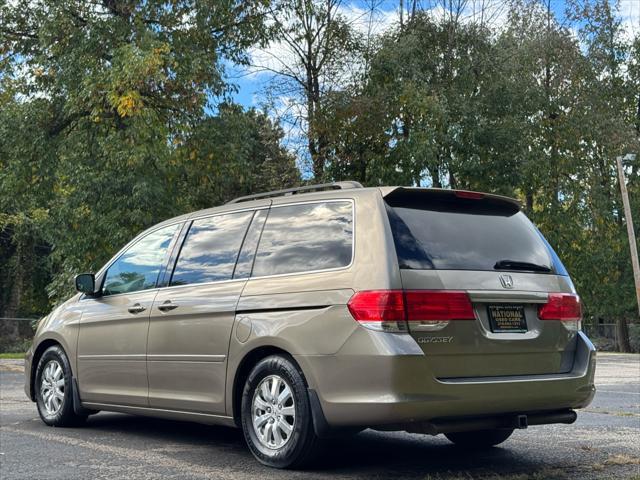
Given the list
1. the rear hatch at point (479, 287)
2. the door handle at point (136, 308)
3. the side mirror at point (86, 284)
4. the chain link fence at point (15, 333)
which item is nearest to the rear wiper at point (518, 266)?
the rear hatch at point (479, 287)

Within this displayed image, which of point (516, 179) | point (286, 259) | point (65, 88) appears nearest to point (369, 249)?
point (286, 259)

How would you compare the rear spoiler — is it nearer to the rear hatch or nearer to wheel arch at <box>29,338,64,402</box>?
the rear hatch

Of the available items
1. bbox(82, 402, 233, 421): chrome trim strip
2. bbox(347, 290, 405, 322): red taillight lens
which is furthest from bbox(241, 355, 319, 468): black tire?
bbox(347, 290, 405, 322): red taillight lens

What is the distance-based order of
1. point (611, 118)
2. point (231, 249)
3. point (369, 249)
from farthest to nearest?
point (611, 118) → point (231, 249) → point (369, 249)

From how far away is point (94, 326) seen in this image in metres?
7.94

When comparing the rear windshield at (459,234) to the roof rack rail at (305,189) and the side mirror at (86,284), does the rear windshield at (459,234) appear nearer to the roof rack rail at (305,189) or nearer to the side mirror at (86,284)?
the roof rack rail at (305,189)

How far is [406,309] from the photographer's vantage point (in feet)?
17.7

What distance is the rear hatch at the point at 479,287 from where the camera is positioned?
5.46 m

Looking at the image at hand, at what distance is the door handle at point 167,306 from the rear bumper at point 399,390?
158 cm

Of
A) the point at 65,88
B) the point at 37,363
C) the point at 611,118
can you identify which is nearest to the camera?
the point at 37,363

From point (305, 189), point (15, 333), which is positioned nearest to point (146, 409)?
point (305, 189)

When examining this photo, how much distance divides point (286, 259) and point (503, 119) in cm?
2626

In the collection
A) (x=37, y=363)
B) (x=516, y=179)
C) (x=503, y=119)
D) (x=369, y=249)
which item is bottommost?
(x=37, y=363)

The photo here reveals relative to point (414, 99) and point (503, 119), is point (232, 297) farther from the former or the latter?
point (503, 119)
